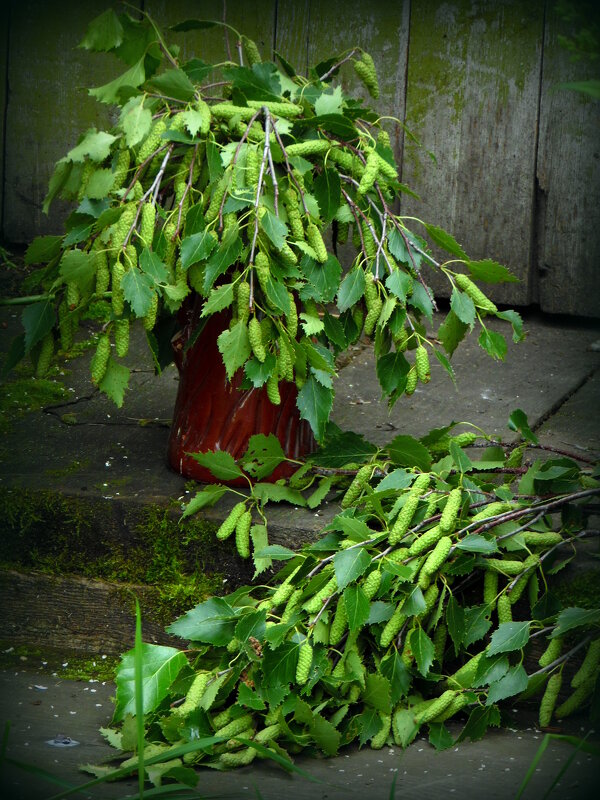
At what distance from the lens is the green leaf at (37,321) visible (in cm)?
188

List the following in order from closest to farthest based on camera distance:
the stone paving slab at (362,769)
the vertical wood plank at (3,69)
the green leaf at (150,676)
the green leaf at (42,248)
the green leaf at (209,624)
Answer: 1. the stone paving slab at (362,769)
2. the green leaf at (150,676)
3. the green leaf at (209,624)
4. the green leaf at (42,248)
5. the vertical wood plank at (3,69)

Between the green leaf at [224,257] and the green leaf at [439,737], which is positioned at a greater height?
the green leaf at [224,257]

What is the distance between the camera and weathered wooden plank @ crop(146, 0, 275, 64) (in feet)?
10.6

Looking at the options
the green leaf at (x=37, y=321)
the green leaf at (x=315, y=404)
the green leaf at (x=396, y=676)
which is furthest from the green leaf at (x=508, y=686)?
the green leaf at (x=37, y=321)

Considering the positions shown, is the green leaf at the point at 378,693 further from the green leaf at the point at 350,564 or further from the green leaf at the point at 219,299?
the green leaf at the point at 219,299

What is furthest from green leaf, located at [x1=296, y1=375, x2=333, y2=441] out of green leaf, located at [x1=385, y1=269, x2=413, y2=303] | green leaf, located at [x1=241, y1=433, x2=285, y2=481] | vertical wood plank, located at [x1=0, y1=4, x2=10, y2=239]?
vertical wood plank, located at [x1=0, y1=4, x2=10, y2=239]

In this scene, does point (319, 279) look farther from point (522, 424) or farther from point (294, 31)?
point (294, 31)

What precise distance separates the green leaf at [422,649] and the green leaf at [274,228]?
2.35 ft

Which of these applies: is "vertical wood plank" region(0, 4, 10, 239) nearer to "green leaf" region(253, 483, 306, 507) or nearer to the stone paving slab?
"green leaf" region(253, 483, 306, 507)

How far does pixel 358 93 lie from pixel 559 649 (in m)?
2.05

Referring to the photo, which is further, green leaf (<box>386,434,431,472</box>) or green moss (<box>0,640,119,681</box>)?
green moss (<box>0,640,119,681</box>)

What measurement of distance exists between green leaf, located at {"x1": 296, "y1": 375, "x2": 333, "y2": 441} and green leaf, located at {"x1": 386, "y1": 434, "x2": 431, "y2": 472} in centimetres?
15

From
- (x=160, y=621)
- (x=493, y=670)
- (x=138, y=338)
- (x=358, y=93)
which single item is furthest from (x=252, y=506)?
(x=358, y=93)

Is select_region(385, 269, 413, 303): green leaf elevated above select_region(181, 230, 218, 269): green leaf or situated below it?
below
